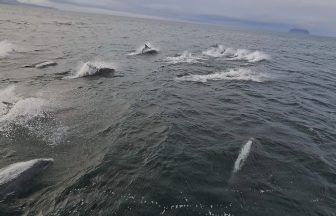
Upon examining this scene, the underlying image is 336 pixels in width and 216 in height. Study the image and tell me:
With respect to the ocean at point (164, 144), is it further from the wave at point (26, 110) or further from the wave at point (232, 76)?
the wave at point (232, 76)

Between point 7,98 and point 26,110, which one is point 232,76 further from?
point 7,98

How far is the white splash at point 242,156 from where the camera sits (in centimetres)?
1173

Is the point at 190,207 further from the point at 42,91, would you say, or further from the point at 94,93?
the point at 42,91

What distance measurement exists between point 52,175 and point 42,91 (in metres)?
10.9

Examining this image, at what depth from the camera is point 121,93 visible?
21.1 metres

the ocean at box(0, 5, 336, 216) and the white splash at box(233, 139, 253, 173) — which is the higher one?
the white splash at box(233, 139, 253, 173)

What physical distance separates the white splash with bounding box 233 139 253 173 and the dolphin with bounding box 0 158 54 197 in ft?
25.3

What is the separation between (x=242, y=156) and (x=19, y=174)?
9.09 m

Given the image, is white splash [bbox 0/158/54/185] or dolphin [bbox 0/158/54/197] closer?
dolphin [bbox 0/158/54/197]

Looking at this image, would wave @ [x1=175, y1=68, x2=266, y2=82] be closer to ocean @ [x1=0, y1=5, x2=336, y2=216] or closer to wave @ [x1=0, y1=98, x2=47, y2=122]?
ocean @ [x1=0, y1=5, x2=336, y2=216]

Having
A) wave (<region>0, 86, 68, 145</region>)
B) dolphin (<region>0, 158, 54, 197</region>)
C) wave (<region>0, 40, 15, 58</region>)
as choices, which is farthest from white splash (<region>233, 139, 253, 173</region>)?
wave (<region>0, 40, 15, 58</region>)

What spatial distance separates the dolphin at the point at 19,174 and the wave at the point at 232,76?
55.8ft

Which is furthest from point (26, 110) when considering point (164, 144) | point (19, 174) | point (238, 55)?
point (238, 55)

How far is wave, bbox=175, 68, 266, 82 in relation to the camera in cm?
2663
